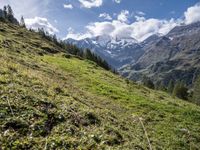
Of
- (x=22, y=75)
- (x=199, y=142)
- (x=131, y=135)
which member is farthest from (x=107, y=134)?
(x=199, y=142)

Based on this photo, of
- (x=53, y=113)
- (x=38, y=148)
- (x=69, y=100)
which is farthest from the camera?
(x=69, y=100)

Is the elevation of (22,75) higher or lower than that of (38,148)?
higher

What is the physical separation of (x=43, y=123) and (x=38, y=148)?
2770mm

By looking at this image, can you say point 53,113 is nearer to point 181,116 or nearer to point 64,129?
point 64,129

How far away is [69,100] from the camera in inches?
920

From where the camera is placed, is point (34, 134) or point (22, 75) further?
point (22, 75)

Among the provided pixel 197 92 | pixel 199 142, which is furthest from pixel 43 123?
pixel 197 92

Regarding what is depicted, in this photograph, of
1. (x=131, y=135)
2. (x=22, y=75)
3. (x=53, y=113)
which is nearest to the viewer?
(x=53, y=113)

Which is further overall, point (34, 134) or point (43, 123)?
point (43, 123)

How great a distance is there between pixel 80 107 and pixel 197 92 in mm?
114369

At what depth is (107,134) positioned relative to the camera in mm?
18922

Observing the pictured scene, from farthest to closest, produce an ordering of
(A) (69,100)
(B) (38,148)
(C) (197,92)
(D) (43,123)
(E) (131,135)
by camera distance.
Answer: (C) (197,92) < (A) (69,100) < (E) (131,135) < (D) (43,123) < (B) (38,148)

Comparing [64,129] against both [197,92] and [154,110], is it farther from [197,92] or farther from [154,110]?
[197,92]

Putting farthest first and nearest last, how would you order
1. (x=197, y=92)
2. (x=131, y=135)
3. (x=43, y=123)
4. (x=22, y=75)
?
(x=197, y=92) < (x=22, y=75) < (x=131, y=135) < (x=43, y=123)
